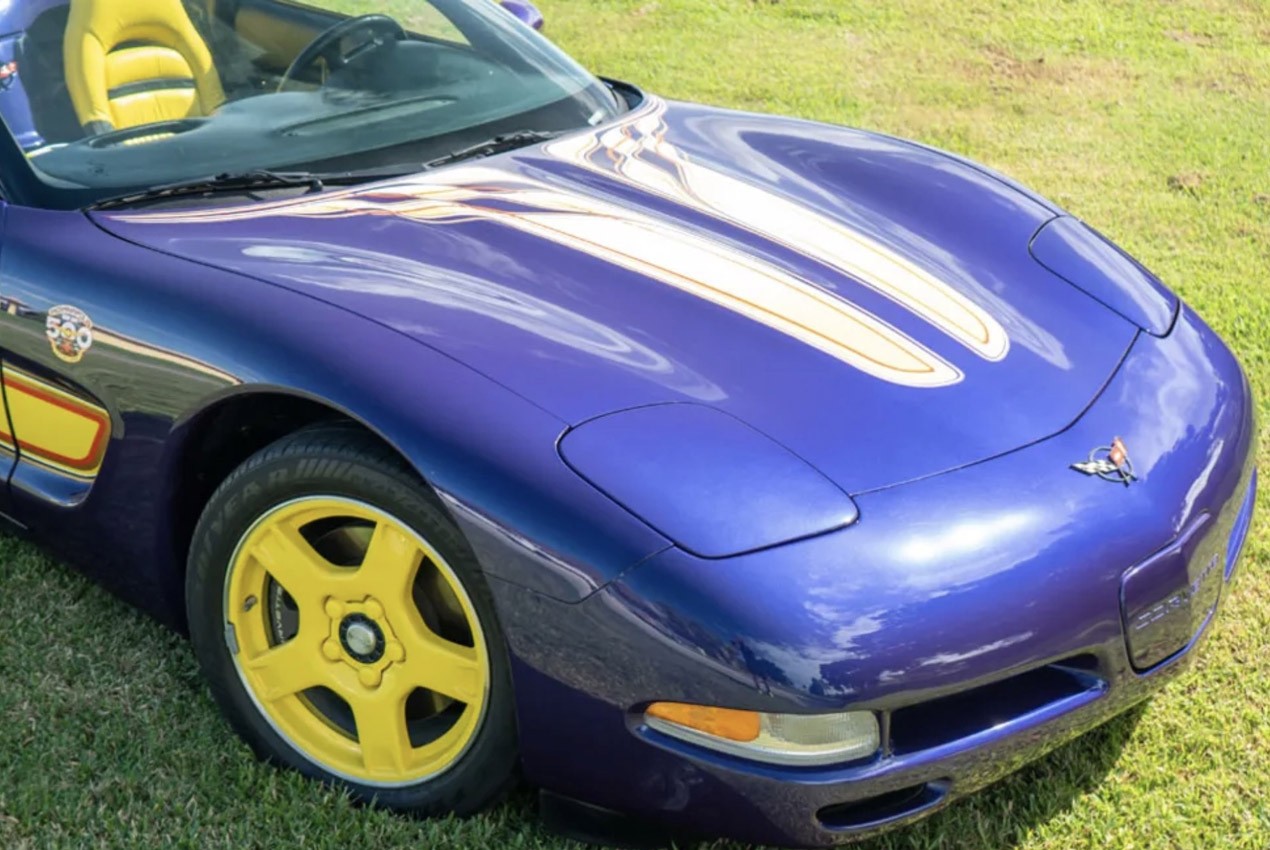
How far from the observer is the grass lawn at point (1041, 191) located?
2352 millimetres

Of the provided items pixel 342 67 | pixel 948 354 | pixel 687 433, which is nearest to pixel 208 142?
pixel 342 67

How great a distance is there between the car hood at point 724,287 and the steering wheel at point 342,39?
1.75ft

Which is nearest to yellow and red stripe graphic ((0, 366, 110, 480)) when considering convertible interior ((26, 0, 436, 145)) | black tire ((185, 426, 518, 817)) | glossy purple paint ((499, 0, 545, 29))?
black tire ((185, 426, 518, 817))

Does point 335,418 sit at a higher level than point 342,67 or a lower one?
lower

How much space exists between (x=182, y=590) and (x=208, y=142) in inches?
35.2

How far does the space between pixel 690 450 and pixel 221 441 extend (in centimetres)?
85

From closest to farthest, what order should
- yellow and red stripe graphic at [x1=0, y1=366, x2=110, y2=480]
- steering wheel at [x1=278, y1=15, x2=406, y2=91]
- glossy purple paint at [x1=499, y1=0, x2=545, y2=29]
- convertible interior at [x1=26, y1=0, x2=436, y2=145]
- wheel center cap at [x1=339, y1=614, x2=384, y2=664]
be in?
wheel center cap at [x1=339, y1=614, x2=384, y2=664] < yellow and red stripe graphic at [x1=0, y1=366, x2=110, y2=480] < convertible interior at [x1=26, y1=0, x2=436, y2=145] < steering wheel at [x1=278, y1=15, x2=406, y2=91] < glossy purple paint at [x1=499, y1=0, x2=545, y2=29]

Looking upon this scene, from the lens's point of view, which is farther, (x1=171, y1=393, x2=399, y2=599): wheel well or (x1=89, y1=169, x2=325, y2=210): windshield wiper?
(x1=89, y1=169, x2=325, y2=210): windshield wiper

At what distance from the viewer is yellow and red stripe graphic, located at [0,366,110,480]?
2506mm

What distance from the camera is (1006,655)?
1961 mm

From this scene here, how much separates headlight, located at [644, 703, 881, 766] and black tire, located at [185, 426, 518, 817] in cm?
29

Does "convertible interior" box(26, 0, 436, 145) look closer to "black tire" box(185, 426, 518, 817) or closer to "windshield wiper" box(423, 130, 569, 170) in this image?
"windshield wiper" box(423, 130, 569, 170)

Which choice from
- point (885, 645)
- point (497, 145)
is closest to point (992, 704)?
point (885, 645)

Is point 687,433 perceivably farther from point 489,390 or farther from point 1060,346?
point 1060,346
